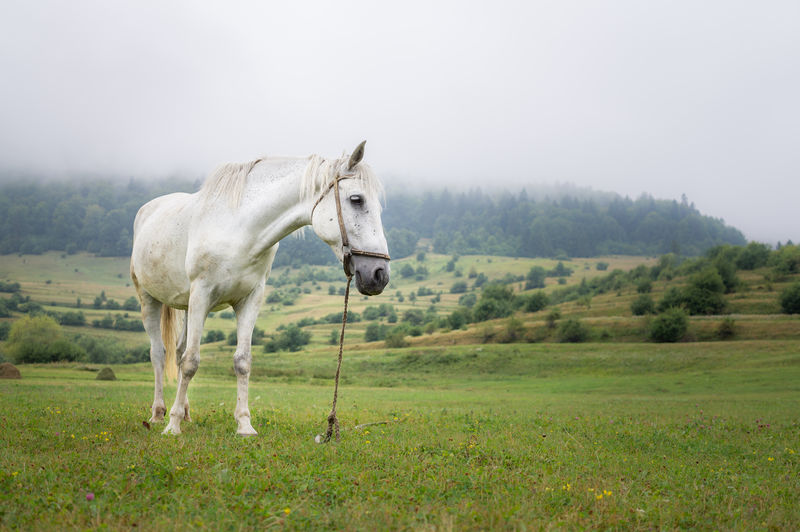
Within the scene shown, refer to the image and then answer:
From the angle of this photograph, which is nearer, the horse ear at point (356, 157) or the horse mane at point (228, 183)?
the horse ear at point (356, 157)

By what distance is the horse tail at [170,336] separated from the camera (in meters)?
9.52

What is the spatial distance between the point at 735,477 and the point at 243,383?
255 inches

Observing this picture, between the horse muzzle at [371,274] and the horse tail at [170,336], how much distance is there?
5.09 m

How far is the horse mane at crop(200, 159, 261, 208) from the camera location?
7.35 metres

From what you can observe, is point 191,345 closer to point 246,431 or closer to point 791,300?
point 246,431

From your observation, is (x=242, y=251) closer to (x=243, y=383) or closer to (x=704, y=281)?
(x=243, y=383)

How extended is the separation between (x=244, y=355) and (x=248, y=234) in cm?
175

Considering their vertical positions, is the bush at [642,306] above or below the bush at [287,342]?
above

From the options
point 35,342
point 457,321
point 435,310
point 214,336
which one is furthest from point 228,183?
point 435,310

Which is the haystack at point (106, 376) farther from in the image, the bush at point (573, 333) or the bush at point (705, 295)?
the bush at point (705, 295)

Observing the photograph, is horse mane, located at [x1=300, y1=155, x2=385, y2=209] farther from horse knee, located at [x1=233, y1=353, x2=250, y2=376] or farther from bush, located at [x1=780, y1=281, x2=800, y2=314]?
bush, located at [x1=780, y1=281, x2=800, y2=314]

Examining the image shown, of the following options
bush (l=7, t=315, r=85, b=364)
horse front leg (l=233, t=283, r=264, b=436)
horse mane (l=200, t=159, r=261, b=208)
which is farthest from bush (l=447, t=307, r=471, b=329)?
horse mane (l=200, t=159, r=261, b=208)

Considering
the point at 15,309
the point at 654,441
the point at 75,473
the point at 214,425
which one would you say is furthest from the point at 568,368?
the point at 15,309

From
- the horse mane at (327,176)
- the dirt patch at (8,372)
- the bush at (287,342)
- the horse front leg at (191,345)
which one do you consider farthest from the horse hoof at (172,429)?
the bush at (287,342)
